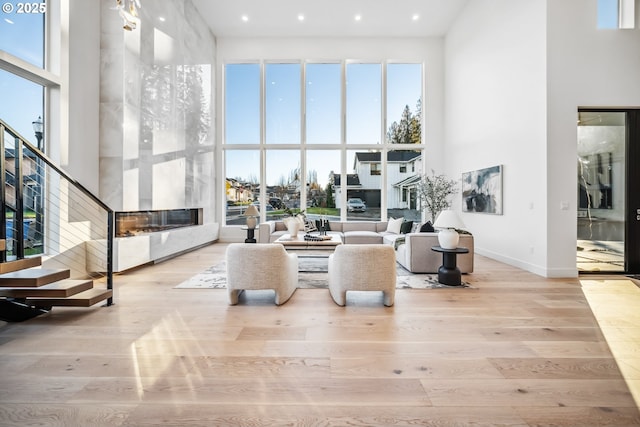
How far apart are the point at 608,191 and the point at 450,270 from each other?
10.1 ft

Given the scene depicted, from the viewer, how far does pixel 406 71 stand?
9047 mm

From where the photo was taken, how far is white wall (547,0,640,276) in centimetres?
489

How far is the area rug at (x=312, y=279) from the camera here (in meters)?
4.43

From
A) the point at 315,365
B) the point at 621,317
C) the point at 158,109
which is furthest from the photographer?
the point at 158,109

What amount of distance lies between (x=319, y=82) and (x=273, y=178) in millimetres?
3025

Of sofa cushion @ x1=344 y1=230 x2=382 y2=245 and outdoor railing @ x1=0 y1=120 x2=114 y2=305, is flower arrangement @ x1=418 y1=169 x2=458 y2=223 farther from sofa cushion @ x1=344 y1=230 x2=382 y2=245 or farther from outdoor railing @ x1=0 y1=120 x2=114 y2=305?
outdoor railing @ x1=0 y1=120 x2=114 y2=305

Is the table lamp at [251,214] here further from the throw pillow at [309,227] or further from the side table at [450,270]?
the side table at [450,270]

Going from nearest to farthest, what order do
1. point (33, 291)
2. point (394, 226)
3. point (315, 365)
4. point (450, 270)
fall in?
point (315, 365), point (33, 291), point (450, 270), point (394, 226)

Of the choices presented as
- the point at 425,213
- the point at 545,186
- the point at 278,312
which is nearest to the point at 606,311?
the point at 545,186

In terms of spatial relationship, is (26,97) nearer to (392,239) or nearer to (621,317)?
(392,239)

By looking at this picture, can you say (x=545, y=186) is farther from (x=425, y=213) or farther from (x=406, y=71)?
(x=406, y=71)

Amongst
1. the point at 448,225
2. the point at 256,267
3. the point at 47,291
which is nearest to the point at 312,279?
the point at 256,267

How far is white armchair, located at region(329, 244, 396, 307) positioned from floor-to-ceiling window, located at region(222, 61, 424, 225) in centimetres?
562

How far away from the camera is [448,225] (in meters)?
4.41
